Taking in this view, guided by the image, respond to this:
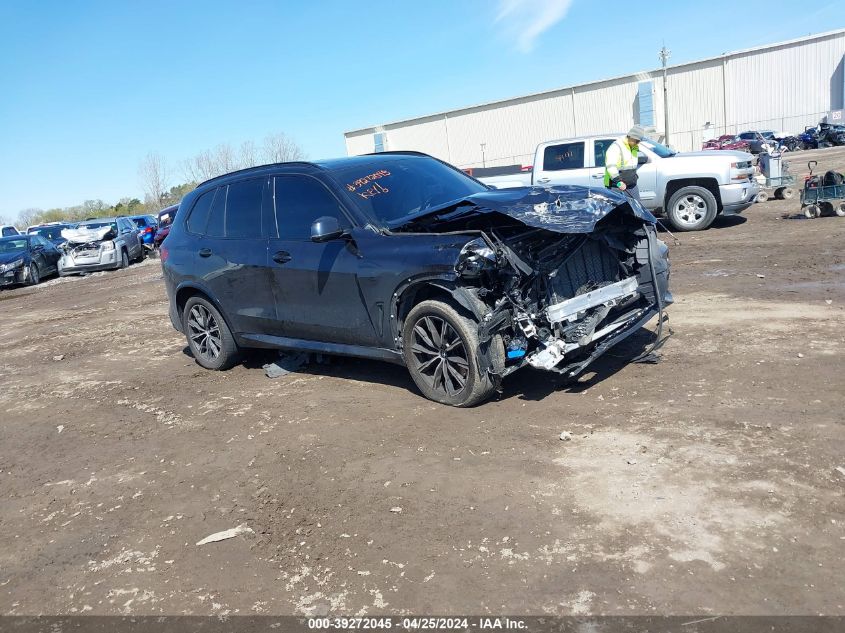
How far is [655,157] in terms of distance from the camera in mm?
13367

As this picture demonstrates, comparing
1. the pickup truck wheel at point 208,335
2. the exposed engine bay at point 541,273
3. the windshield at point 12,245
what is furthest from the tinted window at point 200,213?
the windshield at point 12,245

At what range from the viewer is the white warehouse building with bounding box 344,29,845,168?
49.3 metres

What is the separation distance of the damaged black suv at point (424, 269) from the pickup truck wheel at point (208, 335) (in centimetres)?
3

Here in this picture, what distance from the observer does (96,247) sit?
2175 cm

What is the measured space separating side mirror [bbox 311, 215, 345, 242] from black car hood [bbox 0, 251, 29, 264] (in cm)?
1799

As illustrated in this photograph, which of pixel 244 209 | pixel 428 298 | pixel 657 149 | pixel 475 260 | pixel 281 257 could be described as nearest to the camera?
pixel 475 260

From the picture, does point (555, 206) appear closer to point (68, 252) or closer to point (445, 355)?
point (445, 355)

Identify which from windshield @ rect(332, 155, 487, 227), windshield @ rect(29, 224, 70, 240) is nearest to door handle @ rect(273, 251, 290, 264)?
windshield @ rect(332, 155, 487, 227)

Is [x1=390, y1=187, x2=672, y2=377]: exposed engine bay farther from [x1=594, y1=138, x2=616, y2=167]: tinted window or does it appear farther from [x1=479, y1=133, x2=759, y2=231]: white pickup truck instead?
[x1=594, y1=138, x2=616, y2=167]: tinted window

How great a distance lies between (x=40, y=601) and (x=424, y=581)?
1.89 metres

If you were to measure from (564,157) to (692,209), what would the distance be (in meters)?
2.83

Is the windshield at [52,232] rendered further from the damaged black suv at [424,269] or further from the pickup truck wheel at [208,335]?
the damaged black suv at [424,269]

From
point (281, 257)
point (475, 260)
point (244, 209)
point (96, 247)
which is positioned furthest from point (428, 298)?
point (96, 247)

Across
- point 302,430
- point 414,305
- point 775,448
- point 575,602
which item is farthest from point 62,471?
point 775,448
